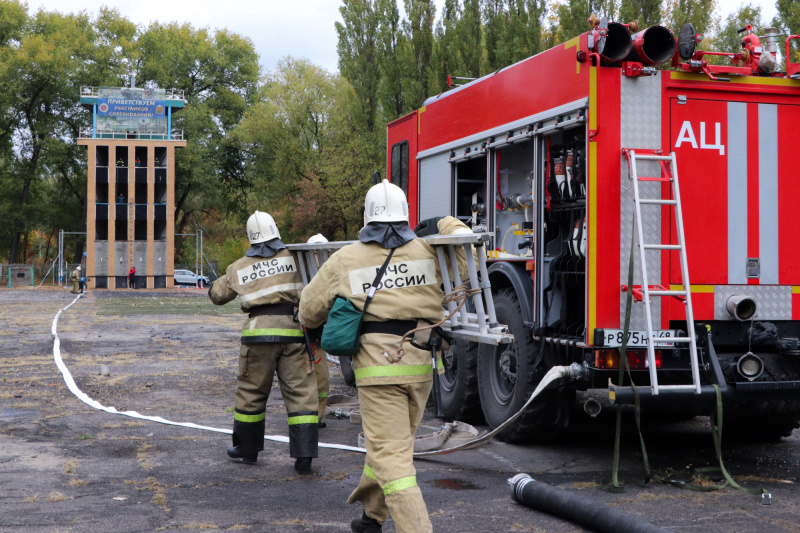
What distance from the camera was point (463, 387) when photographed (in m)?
8.38

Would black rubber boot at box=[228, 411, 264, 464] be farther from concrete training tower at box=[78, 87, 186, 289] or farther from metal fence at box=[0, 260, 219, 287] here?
metal fence at box=[0, 260, 219, 287]

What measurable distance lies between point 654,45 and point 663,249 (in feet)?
4.67

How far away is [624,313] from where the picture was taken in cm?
615

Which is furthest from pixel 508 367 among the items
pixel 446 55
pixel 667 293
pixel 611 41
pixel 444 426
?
pixel 446 55

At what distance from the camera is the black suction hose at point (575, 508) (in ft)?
14.8

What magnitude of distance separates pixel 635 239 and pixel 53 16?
6523 centimetres

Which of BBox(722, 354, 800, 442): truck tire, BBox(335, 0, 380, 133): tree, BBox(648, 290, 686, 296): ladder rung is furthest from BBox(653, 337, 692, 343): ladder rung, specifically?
BBox(335, 0, 380, 133): tree

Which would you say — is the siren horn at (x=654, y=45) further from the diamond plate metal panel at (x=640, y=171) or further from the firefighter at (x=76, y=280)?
the firefighter at (x=76, y=280)

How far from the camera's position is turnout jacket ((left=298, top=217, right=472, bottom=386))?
460 cm

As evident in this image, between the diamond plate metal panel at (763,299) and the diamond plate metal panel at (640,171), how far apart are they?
1.72ft

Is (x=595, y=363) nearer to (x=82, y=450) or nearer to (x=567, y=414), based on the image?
(x=567, y=414)

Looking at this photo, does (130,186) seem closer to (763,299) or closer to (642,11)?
(642,11)

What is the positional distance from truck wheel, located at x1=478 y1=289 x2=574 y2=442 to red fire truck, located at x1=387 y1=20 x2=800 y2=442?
0.7 inches

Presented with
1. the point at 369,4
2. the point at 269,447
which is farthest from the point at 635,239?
the point at 369,4
